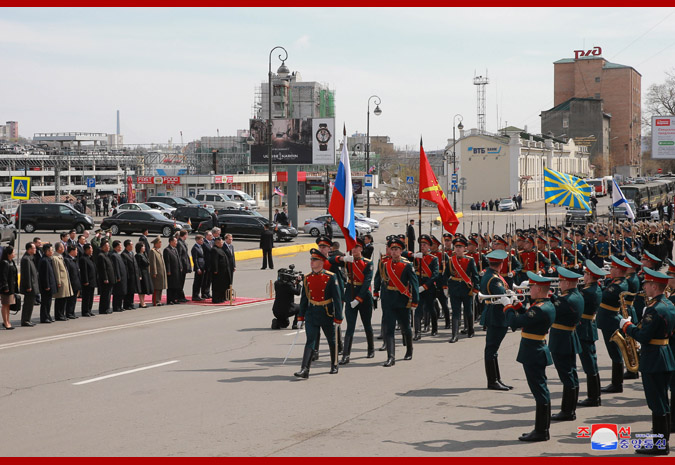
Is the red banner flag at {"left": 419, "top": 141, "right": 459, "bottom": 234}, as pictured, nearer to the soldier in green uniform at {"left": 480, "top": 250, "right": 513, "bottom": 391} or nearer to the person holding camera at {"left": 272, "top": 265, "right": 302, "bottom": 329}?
the person holding camera at {"left": 272, "top": 265, "right": 302, "bottom": 329}

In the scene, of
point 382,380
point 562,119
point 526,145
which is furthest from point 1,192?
point 382,380

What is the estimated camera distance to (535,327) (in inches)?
339

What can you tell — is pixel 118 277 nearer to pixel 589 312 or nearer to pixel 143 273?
pixel 143 273

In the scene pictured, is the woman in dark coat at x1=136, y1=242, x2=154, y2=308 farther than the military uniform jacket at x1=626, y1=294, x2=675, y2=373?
Yes

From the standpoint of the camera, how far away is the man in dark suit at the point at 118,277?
18.1 metres

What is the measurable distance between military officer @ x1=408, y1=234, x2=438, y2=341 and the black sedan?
27432 millimetres

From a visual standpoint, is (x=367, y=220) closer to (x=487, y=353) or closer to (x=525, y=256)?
(x=525, y=256)

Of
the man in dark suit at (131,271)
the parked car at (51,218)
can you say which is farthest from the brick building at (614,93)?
the man in dark suit at (131,271)

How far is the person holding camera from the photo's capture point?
50.2 feet

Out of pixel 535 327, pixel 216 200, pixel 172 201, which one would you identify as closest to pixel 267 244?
pixel 535 327

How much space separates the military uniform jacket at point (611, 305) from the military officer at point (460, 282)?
398 cm

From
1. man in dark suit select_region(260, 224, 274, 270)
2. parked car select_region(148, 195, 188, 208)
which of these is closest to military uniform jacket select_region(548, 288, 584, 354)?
man in dark suit select_region(260, 224, 274, 270)

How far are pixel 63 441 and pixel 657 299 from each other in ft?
20.6

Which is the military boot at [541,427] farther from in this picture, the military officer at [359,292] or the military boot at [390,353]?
the military officer at [359,292]
